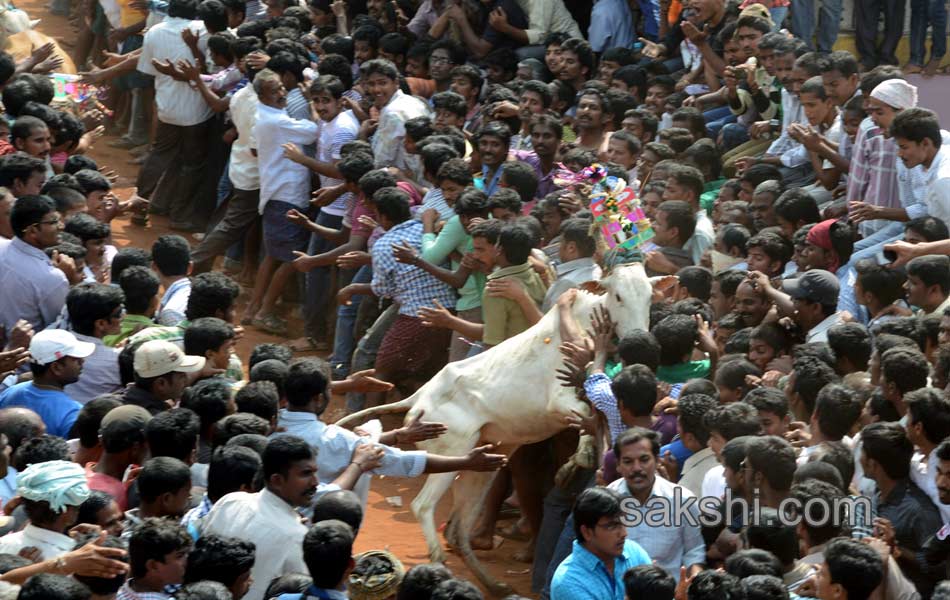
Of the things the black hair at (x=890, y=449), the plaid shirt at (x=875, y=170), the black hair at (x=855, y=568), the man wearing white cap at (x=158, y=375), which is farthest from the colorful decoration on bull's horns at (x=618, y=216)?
the black hair at (x=855, y=568)

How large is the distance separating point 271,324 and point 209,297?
4.63m

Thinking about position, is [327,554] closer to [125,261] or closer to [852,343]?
[852,343]

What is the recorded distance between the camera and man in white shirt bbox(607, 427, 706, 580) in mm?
7359

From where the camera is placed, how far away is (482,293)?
429 inches

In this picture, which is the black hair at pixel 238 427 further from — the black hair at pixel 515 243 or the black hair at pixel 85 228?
the black hair at pixel 85 228

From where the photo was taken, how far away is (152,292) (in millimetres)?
9609

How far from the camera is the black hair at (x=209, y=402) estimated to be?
7922 mm

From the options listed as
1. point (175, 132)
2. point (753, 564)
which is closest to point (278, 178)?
point (175, 132)

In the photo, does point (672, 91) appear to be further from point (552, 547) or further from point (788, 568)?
point (788, 568)

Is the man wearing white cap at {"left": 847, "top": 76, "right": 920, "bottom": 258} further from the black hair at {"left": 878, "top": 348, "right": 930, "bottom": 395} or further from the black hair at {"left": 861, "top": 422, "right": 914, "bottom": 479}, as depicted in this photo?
the black hair at {"left": 861, "top": 422, "right": 914, "bottom": 479}

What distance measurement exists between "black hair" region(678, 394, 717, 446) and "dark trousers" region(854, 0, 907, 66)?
7489 mm

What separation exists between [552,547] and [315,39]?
26.7 feet

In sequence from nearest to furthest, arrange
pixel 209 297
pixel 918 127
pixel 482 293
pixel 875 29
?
1. pixel 209 297
2. pixel 918 127
3. pixel 482 293
4. pixel 875 29

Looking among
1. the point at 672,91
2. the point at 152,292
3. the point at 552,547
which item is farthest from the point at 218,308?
the point at 672,91
